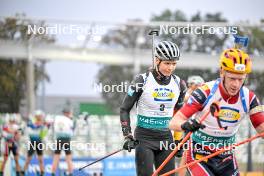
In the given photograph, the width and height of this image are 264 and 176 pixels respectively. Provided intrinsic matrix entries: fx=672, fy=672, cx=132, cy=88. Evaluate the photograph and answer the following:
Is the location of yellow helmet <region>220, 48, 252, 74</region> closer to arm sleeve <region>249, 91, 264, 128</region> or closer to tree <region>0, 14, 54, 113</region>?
arm sleeve <region>249, 91, 264, 128</region>

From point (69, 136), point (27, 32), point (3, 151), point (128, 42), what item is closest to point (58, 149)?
point (69, 136)

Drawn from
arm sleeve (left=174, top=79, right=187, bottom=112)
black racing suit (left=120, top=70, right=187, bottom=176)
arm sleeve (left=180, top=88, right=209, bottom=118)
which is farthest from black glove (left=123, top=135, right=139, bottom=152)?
arm sleeve (left=180, top=88, right=209, bottom=118)

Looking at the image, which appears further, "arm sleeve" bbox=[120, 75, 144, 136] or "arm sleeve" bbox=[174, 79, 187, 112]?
→ "arm sleeve" bbox=[174, 79, 187, 112]

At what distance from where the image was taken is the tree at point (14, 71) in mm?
13618

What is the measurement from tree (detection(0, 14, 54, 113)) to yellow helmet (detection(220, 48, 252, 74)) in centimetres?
678

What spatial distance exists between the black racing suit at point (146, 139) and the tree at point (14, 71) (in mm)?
4662
